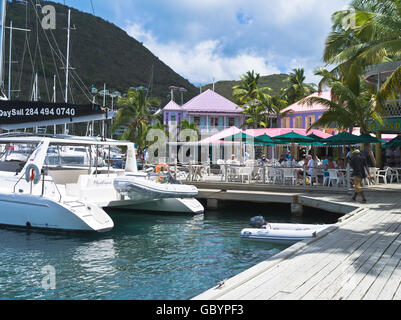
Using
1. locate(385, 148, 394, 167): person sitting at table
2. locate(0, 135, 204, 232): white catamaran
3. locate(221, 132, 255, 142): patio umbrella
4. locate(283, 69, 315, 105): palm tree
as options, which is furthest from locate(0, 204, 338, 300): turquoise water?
locate(283, 69, 315, 105): palm tree

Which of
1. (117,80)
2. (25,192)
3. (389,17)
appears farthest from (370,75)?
(117,80)

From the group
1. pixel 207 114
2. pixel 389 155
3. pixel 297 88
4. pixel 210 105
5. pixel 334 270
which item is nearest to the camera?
pixel 334 270

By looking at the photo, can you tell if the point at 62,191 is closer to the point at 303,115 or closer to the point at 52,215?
the point at 52,215

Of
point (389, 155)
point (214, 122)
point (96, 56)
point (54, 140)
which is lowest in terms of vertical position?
point (54, 140)

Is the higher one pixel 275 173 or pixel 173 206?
pixel 275 173

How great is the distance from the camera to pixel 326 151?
40.1 meters

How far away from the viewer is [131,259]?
31.8 feet

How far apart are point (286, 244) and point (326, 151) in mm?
31115

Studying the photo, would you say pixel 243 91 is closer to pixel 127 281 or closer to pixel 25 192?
pixel 25 192

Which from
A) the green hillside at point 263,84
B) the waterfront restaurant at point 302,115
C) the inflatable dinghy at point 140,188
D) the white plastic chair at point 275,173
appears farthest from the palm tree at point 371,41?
the green hillside at point 263,84

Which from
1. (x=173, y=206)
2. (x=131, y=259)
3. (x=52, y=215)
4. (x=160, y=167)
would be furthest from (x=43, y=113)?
(x=131, y=259)

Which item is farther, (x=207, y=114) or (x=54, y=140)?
(x=207, y=114)

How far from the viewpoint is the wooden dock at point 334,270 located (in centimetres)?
516

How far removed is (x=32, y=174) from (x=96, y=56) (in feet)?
444
